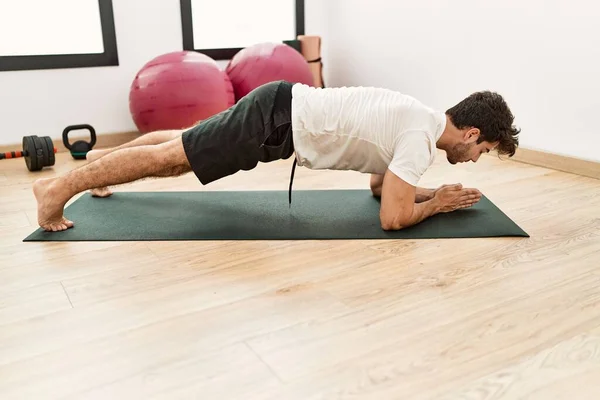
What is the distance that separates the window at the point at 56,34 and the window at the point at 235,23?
610 millimetres

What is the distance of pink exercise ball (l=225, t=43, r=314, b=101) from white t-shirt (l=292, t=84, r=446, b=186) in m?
1.81

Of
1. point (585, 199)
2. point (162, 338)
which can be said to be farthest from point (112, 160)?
point (585, 199)

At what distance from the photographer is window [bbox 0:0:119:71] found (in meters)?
3.89

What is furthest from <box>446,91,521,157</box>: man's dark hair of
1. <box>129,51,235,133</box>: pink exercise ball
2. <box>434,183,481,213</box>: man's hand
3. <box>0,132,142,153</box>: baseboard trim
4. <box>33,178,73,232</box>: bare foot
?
<box>0,132,142,153</box>: baseboard trim

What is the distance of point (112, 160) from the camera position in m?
2.26

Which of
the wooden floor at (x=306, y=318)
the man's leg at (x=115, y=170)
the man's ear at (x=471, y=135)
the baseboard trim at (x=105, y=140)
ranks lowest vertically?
the baseboard trim at (x=105, y=140)

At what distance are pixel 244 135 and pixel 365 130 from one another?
0.47m

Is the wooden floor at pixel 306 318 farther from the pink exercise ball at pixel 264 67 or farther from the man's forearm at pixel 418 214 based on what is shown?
the pink exercise ball at pixel 264 67

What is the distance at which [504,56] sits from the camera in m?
3.43

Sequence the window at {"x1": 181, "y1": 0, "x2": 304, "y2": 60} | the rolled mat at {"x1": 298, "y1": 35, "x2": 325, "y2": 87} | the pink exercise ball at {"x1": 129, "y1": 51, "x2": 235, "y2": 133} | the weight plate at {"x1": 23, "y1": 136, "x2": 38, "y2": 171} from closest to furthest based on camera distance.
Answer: the weight plate at {"x1": 23, "y1": 136, "x2": 38, "y2": 171} < the pink exercise ball at {"x1": 129, "y1": 51, "x2": 235, "y2": 133} < the window at {"x1": 181, "y1": 0, "x2": 304, "y2": 60} < the rolled mat at {"x1": 298, "y1": 35, "x2": 325, "y2": 87}

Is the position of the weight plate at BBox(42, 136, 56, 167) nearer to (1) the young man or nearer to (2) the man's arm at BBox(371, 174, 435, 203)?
(1) the young man

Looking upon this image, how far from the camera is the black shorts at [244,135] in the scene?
2.21 m

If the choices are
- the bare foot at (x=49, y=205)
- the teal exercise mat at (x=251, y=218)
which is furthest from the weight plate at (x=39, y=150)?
the bare foot at (x=49, y=205)

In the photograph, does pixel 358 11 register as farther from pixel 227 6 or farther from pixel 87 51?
pixel 87 51
